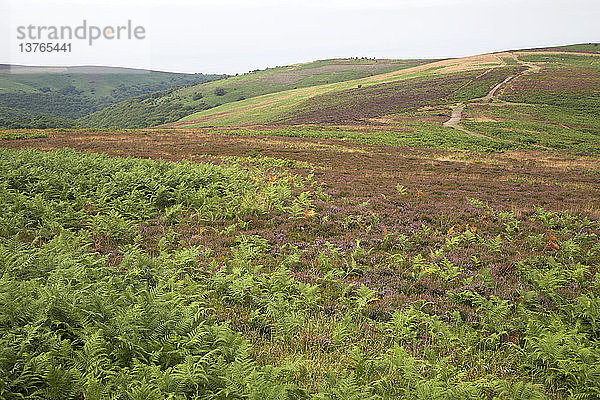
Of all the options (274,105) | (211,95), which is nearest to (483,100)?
(274,105)

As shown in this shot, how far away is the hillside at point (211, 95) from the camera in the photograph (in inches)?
5349

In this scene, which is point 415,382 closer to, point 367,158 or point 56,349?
point 56,349

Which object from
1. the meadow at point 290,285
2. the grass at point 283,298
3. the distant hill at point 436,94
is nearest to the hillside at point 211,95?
the distant hill at point 436,94

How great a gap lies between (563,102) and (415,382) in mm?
79172

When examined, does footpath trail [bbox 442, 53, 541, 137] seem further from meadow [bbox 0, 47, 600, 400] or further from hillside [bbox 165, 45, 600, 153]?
meadow [bbox 0, 47, 600, 400]

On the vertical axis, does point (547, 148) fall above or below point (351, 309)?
above

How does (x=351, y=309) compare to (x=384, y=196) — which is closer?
(x=351, y=309)

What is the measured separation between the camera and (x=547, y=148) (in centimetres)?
3975

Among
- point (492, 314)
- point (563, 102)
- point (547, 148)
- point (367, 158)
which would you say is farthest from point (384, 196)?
point (563, 102)

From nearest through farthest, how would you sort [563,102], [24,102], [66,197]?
[66,197] → [563,102] → [24,102]

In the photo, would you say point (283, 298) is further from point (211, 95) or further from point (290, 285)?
point (211, 95)

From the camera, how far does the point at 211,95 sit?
479ft

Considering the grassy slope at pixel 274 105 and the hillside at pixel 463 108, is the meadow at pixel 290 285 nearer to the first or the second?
the hillside at pixel 463 108

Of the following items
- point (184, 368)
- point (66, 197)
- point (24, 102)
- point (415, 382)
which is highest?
point (24, 102)
